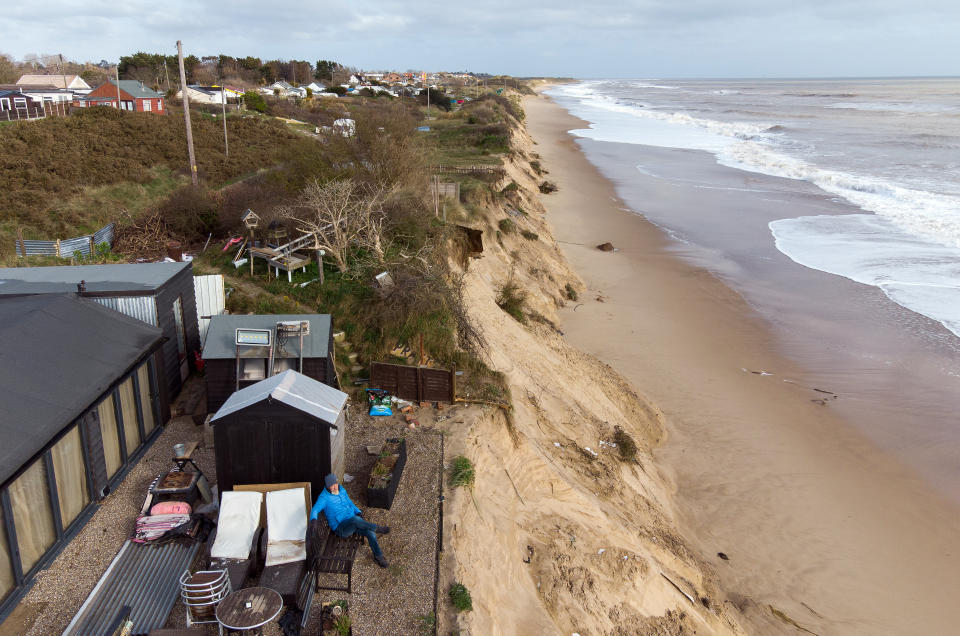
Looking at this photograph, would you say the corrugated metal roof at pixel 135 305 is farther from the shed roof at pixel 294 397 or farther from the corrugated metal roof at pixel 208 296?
the shed roof at pixel 294 397

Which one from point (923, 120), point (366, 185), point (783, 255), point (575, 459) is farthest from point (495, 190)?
point (923, 120)

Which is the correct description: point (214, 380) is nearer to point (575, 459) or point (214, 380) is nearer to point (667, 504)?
point (575, 459)

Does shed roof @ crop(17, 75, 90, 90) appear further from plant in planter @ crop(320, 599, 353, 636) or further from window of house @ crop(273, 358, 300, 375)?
plant in planter @ crop(320, 599, 353, 636)

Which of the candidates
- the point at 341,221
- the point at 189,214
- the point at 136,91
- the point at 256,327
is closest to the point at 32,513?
the point at 256,327

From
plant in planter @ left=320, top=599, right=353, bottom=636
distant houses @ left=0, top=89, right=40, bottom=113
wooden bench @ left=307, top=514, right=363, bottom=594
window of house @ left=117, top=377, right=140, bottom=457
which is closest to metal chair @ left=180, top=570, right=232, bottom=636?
wooden bench @ left=307, top=514, right=363, bottom=594

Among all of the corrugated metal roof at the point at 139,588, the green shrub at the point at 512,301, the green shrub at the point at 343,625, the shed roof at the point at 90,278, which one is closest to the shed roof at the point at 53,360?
the shed roof at the point at 90,278

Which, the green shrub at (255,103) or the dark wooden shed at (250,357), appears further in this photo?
the green shrub at (255,103)

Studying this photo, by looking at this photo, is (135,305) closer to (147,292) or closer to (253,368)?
(147,292)
